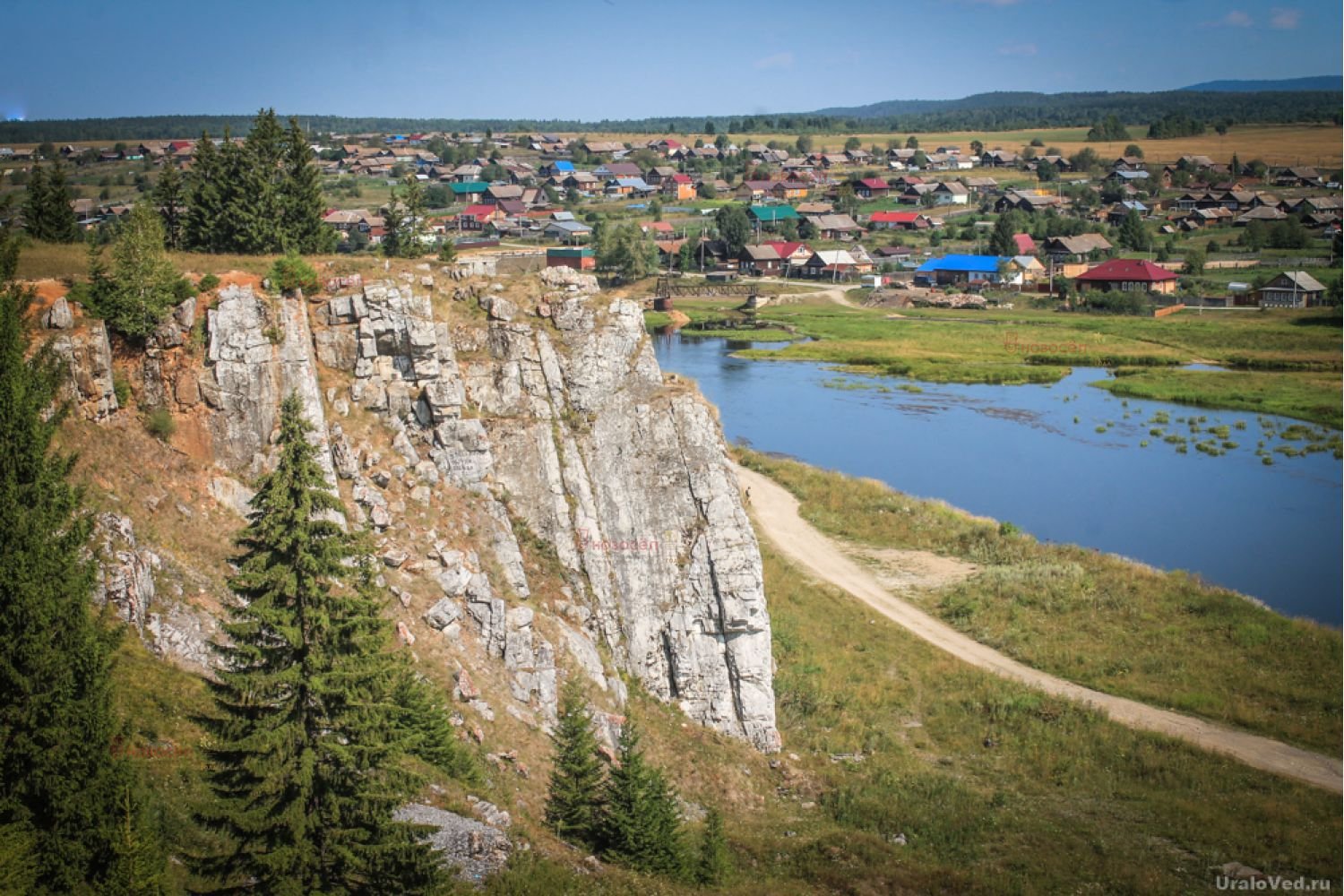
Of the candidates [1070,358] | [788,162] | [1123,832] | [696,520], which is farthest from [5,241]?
[788,162]

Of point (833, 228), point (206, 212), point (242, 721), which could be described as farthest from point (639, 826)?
point (833, 228)

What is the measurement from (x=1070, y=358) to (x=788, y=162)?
357ft

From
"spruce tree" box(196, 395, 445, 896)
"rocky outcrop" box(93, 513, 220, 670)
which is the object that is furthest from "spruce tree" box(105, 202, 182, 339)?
"spruce tree" box(196, 395, 445, 896)

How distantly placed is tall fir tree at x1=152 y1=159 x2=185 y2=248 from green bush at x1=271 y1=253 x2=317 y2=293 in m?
10.9

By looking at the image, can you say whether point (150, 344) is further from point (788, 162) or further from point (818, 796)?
point (788, 162)

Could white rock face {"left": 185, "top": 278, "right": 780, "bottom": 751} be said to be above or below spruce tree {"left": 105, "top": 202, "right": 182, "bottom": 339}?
below

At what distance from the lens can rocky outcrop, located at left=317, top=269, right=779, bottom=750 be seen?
23844mm

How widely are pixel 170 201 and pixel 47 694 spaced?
953 inches

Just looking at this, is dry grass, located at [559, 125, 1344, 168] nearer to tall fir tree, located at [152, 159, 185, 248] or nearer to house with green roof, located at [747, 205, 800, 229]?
house with green roof, located at [747, 205, 800, 229]

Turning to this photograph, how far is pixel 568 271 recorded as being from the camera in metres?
27.2

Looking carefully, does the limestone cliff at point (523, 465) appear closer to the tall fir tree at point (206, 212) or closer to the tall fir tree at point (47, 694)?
the tall fir tree at point (47, 694)

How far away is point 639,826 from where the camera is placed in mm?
17688

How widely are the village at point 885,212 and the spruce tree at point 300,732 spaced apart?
4461 cm

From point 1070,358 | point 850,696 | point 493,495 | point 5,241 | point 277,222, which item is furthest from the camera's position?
point 1070,358
